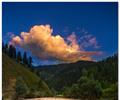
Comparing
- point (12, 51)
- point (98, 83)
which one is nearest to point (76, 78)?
point (98, 83)

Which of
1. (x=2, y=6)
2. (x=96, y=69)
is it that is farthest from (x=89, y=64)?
(x=2, y=6)

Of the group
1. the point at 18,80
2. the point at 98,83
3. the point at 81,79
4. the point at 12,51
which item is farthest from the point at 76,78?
the point at 12,51

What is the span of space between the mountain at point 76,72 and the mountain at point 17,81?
117mm

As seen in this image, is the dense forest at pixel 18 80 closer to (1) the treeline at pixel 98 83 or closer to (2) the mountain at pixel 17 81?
(2) the mountain at pixel 17 81

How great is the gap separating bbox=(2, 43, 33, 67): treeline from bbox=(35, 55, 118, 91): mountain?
0.16 metres

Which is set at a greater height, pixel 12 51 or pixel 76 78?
pixel 12 51

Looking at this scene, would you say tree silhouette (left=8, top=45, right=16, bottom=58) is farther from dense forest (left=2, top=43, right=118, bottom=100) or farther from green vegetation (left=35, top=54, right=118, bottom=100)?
green vegetation (left=35, top=54, right=118, bottom=100)

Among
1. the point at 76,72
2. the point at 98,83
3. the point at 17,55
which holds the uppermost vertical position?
the point at 17,55

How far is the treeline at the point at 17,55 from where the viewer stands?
1941 centimetres

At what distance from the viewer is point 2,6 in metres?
19.4

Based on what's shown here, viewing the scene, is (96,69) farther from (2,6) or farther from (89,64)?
(2,6)

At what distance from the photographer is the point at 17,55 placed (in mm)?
19422

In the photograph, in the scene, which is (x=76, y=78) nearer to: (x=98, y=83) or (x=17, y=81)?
(x=98, y=83)

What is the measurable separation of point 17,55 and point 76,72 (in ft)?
2.56
